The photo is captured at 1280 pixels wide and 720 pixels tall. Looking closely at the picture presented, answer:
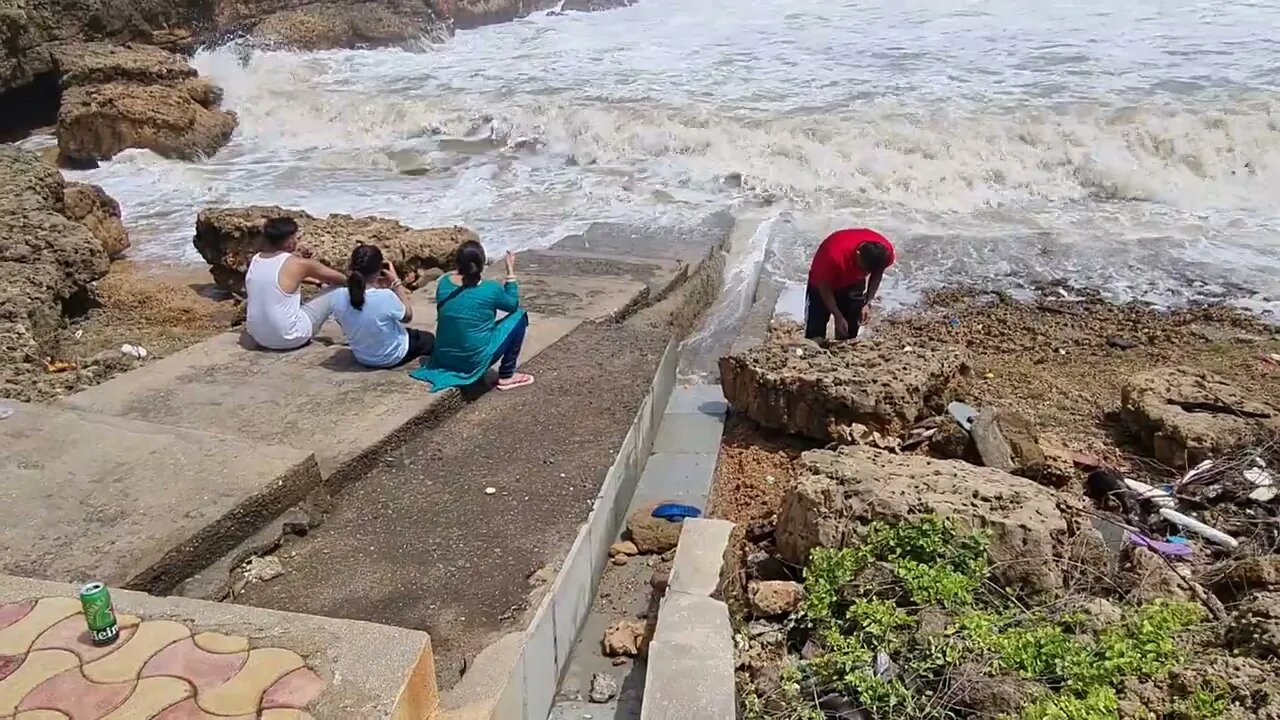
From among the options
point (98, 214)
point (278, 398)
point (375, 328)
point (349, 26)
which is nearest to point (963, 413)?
point (375, 328)

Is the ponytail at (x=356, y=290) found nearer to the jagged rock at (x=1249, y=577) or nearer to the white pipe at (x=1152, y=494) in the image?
the white pipe at (x=1152, y=494)

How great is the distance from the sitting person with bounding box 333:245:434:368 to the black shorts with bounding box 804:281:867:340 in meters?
2.75

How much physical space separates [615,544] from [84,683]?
2.32m

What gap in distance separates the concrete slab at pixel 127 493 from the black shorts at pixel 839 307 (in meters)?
3.81

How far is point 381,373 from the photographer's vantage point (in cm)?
532

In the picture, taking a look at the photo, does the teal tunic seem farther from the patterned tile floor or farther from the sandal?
the patterned tile floor

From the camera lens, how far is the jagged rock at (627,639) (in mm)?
3792

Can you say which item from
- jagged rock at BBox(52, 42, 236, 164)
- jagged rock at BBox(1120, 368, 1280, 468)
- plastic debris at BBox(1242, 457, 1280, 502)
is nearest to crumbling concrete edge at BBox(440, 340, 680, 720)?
jagged rock at BBox(1120, 368, 1280, 468)

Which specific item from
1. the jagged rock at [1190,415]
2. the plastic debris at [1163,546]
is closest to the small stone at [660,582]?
the plastic debris at [1163,546]

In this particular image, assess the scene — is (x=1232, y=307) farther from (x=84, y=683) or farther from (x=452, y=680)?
(x=84, y=683)

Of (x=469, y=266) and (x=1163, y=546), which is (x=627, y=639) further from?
(x=1163, y=546)

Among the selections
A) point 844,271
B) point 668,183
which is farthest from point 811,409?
point 668,183

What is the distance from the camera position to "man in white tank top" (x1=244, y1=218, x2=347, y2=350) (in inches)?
219

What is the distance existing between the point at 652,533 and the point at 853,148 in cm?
946
